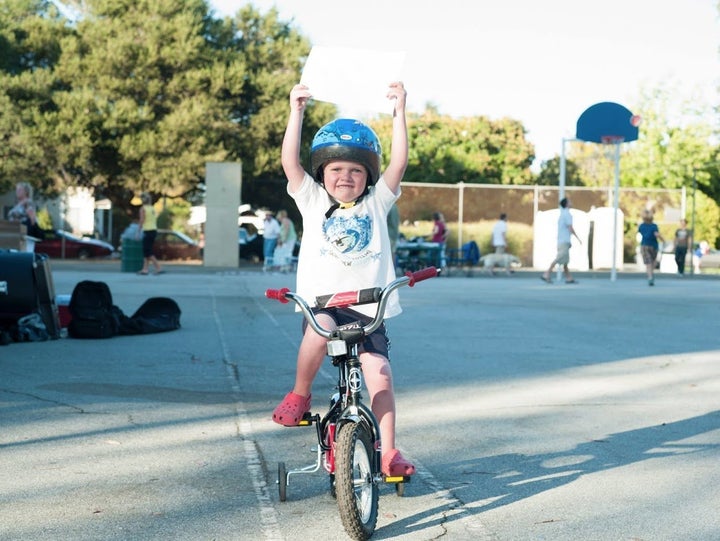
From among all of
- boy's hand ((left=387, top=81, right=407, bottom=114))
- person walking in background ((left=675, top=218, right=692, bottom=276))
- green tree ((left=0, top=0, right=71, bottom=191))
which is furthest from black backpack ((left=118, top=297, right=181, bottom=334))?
green tree ((left=0, top=0, right=71, bottom=191))

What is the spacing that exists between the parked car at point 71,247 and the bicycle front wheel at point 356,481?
3969cm

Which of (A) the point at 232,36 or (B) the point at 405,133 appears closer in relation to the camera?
(B) the point at 405,133

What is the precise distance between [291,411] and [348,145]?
1.18 metres

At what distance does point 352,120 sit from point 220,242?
3000 centimetres

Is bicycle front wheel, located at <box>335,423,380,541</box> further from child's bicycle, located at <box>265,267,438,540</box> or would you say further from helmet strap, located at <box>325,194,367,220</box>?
helmet strap, located at <box>325,194,367,220</box>

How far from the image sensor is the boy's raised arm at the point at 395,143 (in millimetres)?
5020

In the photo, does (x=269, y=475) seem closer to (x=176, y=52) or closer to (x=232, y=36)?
(x=176, y=52)

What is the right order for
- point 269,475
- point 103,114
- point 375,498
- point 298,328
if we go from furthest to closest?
point 103,114, point 298,328, point 269,475, point 375,498

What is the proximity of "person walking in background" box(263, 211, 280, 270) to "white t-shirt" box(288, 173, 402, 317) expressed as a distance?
2759 cm

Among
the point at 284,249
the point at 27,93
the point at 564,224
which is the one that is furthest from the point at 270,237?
the point at 27,93

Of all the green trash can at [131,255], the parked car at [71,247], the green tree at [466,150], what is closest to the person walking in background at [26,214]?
the green trash can at [131,255]

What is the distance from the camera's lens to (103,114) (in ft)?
147

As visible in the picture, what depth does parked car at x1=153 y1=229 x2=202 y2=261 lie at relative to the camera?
42.8m

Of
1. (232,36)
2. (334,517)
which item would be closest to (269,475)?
(334,517)
